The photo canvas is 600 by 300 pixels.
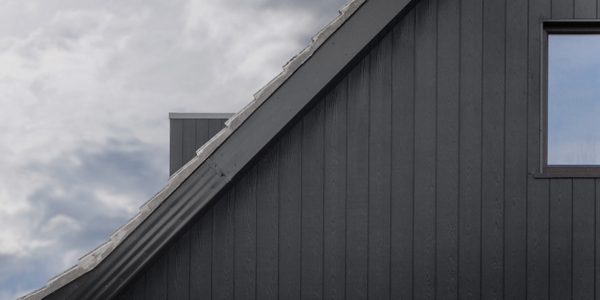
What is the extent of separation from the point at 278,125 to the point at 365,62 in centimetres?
84

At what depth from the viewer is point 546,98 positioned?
2547 millimetres

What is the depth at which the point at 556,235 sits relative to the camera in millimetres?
2457

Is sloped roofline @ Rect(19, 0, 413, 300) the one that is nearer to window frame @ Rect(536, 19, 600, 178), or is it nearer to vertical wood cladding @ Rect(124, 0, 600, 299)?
vertical wood cladding @ Rect(124, 0, 600, 299)

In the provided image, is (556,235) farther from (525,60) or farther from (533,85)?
(525,60)

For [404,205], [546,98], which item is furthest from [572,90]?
[404,205]

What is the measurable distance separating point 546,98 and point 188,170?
8.69ft

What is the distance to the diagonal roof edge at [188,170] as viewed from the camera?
2057mm

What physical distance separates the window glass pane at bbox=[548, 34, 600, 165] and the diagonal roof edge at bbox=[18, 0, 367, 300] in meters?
1.63

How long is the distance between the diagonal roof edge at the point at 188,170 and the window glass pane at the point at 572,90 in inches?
64.1

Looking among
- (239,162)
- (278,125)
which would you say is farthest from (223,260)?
(278,125)

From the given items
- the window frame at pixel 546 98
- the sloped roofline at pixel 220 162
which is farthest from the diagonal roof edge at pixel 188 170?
the window frame at pixel 546 98

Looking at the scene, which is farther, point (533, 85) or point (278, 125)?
point (533, 85)

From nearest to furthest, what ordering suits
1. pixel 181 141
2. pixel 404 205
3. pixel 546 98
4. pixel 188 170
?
pixel 188 170 < pixel 404 205 < pixel 546 98 < pixel 181 141

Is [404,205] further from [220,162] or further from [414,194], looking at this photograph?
[220,162]
